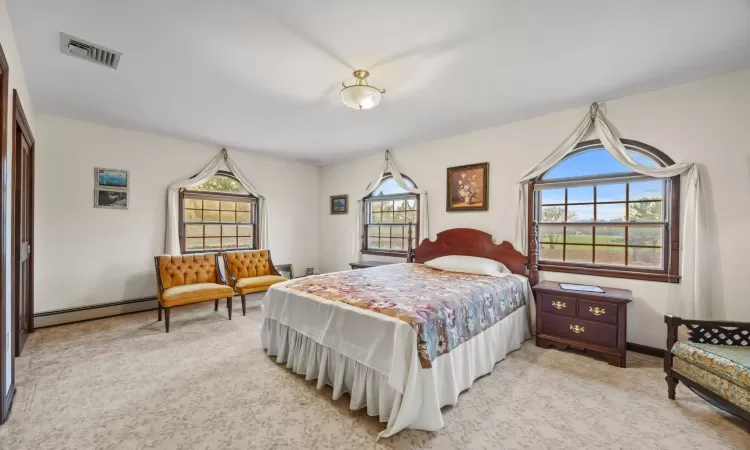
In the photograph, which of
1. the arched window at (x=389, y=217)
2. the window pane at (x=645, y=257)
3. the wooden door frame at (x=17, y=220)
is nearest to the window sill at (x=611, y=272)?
the window pane at (x=645, y=257)

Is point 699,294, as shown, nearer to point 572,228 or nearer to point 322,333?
point 572,228

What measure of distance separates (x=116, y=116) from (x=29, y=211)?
4.75 feet

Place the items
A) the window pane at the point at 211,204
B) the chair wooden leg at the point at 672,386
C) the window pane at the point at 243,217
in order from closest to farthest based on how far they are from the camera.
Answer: the chair wooden leg at the point at 672,386 < the window pane at the point at 211,204 < the window pane at the point at 243,217

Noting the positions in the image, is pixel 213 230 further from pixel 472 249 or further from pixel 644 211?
pixel 644 211

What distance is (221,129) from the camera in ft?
13.8

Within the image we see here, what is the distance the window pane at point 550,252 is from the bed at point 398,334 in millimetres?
573

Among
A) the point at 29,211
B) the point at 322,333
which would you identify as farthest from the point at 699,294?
the point at 29,211

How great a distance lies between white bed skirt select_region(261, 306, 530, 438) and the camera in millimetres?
1831

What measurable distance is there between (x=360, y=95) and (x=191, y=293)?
315 centimetres

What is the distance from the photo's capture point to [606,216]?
331 cm

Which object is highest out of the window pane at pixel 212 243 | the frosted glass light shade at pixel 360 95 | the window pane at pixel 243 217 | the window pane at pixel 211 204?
the frosted glass light shade at pixel 360 95

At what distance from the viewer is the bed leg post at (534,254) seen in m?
3.59

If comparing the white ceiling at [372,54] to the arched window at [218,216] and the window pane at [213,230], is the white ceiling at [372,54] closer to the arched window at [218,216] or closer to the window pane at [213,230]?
the arched window at [218,216]

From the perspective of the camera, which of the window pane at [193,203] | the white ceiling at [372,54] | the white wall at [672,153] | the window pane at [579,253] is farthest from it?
the window pane at [193,203]
